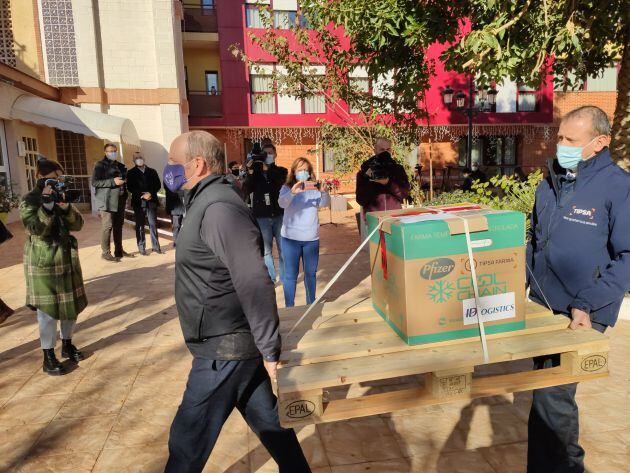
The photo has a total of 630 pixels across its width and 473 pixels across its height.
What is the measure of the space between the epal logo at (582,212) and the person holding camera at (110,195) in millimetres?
7965

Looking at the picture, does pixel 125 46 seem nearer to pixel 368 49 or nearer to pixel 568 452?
pixel 368 49

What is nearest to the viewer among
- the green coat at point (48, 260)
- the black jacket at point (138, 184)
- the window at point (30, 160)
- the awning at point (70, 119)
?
the green coat at point (48, 260)

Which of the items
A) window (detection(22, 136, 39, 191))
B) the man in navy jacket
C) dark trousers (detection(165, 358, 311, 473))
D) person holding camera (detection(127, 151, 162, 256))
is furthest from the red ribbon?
window (detection(22, 136, 39, 191))

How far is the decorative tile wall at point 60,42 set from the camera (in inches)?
637

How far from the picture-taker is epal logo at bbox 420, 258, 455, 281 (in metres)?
2.10

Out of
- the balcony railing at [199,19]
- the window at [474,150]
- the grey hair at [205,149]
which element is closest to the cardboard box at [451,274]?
the grey hair at [205,149]

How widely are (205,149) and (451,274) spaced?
126 centimetres

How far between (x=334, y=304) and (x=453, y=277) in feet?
2.85

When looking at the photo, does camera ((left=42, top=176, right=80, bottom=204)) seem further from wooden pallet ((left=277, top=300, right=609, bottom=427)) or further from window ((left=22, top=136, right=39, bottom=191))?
window ((left=22, top=136, right=39, bottom=191))

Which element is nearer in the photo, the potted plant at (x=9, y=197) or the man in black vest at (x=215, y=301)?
the man in black vest at (x=215, y=301)

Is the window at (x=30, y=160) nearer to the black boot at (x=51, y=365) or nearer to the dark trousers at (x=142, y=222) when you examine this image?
the dark trousers at (x=142, y=222)

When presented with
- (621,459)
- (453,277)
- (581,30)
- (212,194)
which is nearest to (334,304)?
(453,277)

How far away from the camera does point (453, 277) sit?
215 cm

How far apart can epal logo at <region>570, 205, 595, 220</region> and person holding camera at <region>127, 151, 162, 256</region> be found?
27.3 feet
